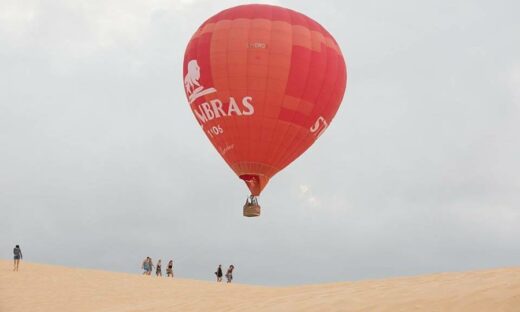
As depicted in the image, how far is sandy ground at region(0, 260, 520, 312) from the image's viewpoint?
1287 cm

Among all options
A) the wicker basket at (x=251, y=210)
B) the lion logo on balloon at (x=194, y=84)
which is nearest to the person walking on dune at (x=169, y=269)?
the wicker basket at (x=251, y=210)

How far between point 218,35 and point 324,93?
4718mm

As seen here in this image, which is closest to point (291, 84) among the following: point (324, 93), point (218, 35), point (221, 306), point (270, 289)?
point (324, 93)

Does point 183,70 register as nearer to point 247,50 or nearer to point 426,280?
point 247,50

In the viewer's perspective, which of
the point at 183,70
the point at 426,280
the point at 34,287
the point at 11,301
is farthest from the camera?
the point at 183,70

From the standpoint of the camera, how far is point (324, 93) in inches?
1174

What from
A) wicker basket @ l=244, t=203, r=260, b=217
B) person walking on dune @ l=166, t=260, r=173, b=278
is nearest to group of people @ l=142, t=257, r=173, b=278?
person walking on dune @ l=166, t=260, r=173, b=278

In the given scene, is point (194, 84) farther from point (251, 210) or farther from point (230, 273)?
point (230, 273)

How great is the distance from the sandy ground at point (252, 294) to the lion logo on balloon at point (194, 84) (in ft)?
24.0

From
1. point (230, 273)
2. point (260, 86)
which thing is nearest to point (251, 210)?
point (230, 273)

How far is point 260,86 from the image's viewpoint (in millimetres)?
28953

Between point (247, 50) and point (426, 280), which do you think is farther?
point (247, 50)

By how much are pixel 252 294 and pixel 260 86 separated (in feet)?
39.5

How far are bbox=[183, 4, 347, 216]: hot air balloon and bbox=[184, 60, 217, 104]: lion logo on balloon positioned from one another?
4cm
